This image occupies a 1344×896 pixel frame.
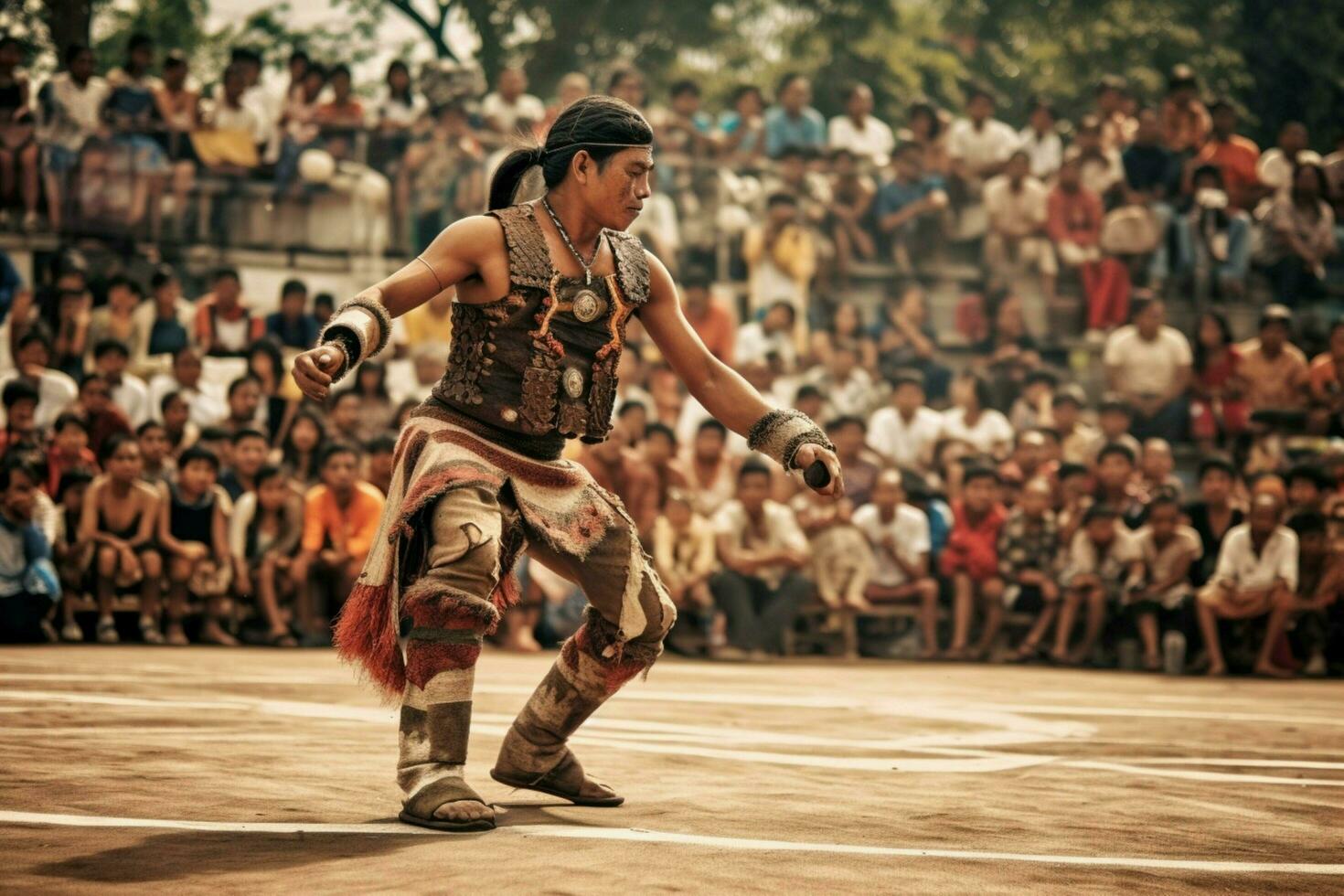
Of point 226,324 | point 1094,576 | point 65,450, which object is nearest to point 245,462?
point 65,450

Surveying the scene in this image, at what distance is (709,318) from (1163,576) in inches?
166

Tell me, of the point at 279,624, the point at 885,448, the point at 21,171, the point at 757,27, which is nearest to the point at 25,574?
the point at 279,624

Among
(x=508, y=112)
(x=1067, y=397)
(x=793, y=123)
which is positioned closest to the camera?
(x=1067, y=397)

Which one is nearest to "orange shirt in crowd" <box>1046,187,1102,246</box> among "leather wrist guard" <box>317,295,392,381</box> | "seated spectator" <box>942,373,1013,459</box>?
"seated spectator" <box>942,373,1013,459</box>

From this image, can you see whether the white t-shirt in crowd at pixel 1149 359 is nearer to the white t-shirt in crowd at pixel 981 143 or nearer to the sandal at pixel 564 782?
the white t-shirt in crowd at pixel 981 143

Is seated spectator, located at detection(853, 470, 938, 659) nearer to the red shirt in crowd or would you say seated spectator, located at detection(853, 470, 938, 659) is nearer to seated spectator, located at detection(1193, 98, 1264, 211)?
the red shirt in crowd

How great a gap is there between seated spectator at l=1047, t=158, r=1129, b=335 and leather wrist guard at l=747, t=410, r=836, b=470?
11230mm

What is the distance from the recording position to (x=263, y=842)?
4.03 m

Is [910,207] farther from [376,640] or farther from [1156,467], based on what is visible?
[376,640]

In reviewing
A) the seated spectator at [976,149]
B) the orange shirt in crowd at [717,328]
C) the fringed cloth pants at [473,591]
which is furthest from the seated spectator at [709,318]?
the fringed cloth pants at [473,591]

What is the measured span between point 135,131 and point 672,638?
254 inches

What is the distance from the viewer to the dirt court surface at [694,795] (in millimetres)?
3842

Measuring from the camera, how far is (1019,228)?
1623 centimetres

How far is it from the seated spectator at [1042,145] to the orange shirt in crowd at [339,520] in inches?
295
